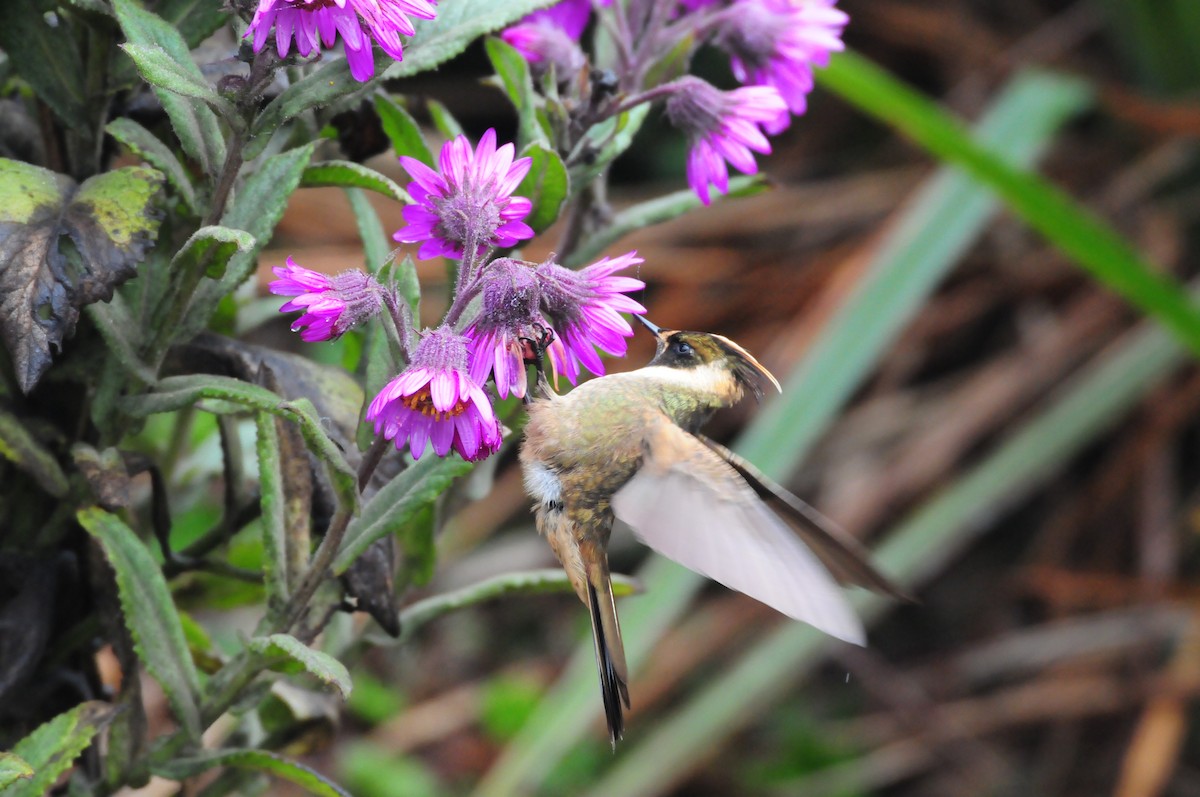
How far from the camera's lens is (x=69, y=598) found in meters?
1.01

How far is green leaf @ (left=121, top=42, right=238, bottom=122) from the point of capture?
731mm

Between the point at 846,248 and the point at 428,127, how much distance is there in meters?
1.10

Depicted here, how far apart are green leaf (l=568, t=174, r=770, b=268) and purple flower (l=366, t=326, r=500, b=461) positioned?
28 centimetres

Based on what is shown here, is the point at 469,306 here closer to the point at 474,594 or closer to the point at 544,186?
the point at 544,186

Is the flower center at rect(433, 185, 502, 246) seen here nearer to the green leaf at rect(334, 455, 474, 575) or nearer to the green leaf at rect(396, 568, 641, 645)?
the green leaf at rect(334, 455, 474, 575)

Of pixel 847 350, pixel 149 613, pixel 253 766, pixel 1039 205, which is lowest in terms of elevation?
pixel 847 350

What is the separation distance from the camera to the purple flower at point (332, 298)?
822 mm

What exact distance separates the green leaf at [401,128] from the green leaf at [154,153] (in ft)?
0.54

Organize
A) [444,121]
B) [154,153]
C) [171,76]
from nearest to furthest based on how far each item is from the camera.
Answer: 1. [171,76]
2. [154,153]
3. [444,121]

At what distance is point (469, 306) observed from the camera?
3.01 ft

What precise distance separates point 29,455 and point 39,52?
0.92 ft

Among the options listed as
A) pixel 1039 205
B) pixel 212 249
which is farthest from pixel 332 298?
pixel 1039 205

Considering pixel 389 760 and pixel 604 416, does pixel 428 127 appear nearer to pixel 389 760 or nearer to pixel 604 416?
pixel 389 760

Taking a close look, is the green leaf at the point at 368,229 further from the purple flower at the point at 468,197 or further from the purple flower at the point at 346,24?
the purple flower at the point at 346,24
